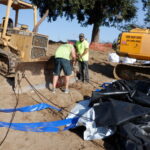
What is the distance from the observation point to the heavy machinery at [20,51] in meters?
6.91

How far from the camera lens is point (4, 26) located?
7.14 metres

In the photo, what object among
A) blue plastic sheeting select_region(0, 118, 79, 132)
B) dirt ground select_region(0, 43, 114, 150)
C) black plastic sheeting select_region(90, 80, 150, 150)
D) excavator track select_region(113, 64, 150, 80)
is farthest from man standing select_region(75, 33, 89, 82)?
blue plastic sheeting select_region(0, 118, 79, 132)

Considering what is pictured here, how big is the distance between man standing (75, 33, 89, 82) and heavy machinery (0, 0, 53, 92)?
1276mm

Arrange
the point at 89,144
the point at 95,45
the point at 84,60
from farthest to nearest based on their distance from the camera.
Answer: the point at 95,45, the point at 84,60, the point at 89,144

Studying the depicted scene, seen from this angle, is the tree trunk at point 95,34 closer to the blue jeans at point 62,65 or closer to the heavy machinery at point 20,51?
the heavy machinery at point 20,51

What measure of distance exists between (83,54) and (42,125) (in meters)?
3.90

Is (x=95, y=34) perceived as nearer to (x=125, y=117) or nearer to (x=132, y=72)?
(x=132, y=72)

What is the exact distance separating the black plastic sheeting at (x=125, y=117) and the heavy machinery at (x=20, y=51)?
277cm

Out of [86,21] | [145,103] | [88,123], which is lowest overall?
[88,123]

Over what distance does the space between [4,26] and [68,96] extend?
2931 millimetres

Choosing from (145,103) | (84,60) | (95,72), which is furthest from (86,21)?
(145,103)

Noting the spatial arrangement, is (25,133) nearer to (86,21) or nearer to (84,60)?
(84,60)

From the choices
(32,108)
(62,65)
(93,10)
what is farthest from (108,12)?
(32,108)

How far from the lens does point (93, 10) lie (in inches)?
698
